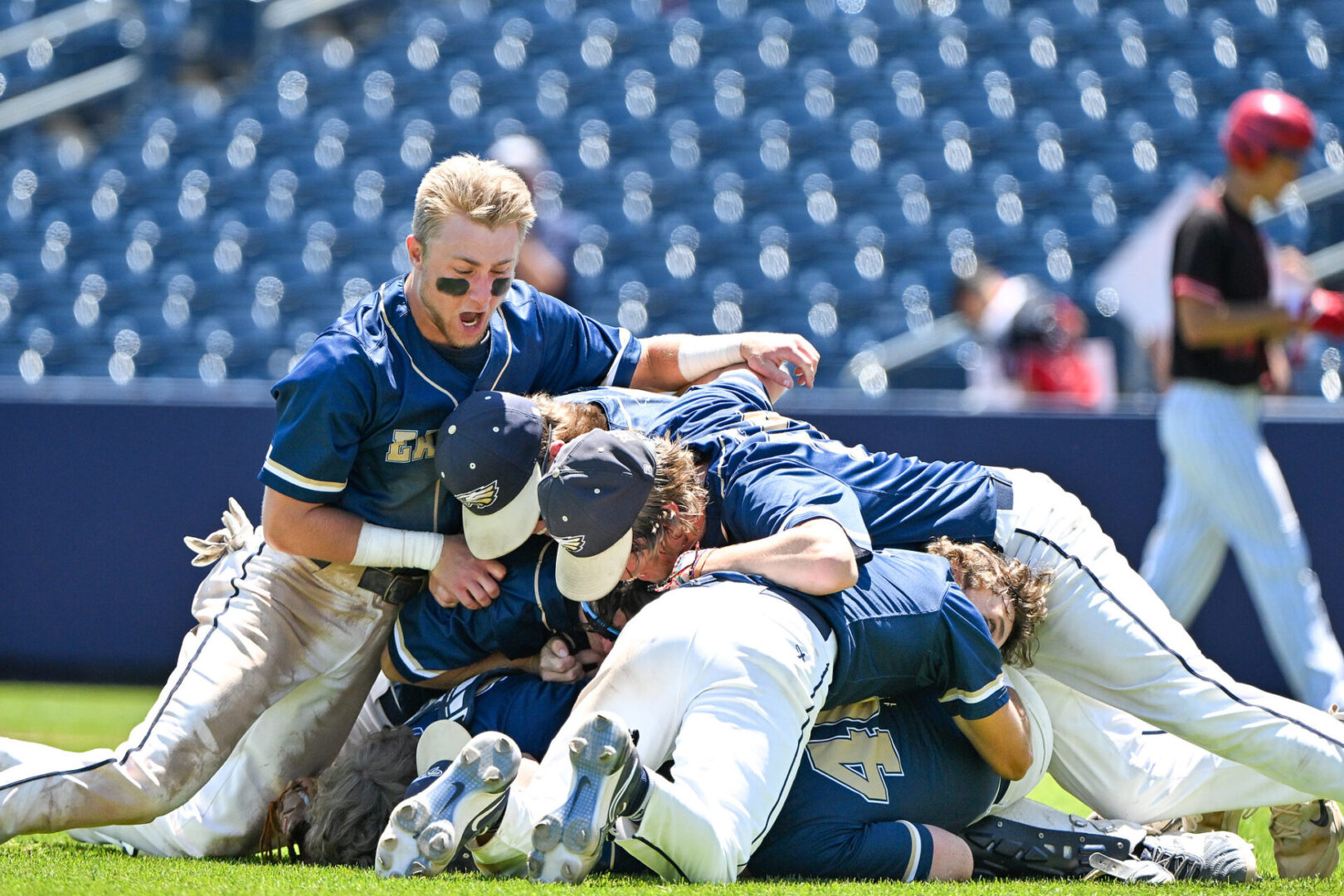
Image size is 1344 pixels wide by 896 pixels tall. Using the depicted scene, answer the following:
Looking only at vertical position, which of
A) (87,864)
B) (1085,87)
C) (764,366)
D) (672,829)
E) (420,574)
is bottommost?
(87,864)

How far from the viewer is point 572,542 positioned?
9.96ft

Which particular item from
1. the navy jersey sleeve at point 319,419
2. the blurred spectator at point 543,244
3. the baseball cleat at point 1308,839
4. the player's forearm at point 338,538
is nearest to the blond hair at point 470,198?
the navy jersey sleeve at point 319,419

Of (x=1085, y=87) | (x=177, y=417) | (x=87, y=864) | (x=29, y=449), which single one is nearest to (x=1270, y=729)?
(x=87, y=864)

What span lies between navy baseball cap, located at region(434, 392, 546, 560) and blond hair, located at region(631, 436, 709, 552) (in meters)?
0.29

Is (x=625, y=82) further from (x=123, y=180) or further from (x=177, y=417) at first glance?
(x=177, y=417)

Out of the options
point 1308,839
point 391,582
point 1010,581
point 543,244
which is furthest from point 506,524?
point 543,244

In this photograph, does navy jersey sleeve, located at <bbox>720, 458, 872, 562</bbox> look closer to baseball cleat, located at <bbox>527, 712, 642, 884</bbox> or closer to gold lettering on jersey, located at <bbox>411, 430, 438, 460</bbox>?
baseball cleat, located at <bbox>527, 712, 642, 884</bbox>

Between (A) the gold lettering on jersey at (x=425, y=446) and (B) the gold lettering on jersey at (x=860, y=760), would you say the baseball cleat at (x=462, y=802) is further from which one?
(A) the gold lettering on jersey at (x=425, y=446)

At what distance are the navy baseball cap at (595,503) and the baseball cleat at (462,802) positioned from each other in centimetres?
46

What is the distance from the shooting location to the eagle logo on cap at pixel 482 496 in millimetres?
3291

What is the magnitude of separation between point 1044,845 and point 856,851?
0.47 m

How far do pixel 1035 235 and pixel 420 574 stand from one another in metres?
7.19

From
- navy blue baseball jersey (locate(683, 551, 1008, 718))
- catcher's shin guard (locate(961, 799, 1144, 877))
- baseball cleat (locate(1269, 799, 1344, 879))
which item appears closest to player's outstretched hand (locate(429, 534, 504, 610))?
navy blue baseball jersey (locate(683, 551, 1008, 718))

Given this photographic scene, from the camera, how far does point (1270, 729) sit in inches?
129
